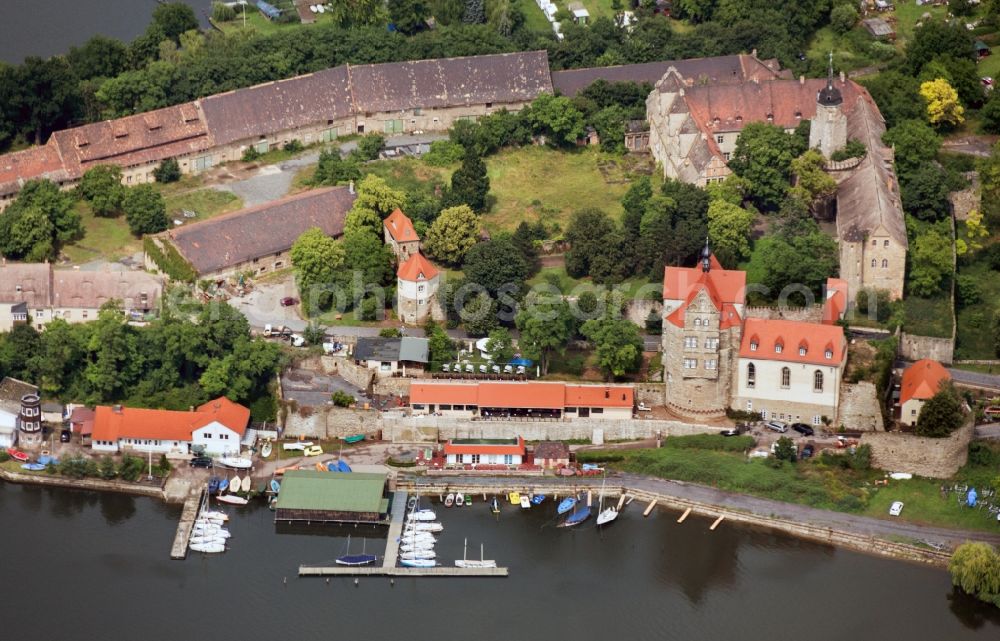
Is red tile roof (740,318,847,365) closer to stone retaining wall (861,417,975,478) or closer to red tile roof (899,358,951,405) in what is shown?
red tile roof (899,358,951,405)

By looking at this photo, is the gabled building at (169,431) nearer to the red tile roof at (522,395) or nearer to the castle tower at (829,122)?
the red tile roof at (522,395)

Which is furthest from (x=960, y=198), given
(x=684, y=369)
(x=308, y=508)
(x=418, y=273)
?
(x=308, y=508)

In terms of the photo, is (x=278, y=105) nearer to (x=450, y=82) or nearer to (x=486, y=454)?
(x=450, y=82)

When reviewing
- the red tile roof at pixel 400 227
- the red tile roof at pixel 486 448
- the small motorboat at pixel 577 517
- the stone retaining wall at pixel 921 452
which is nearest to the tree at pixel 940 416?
the stone retaining wall at pixel 921 452

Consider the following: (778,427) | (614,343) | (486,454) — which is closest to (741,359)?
(778,427)

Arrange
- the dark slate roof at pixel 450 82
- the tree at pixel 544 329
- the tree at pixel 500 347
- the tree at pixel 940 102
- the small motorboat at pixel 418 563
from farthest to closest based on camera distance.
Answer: the dark slate roof at pixel 450 82, the tree at pixel 940 102, the tree at pixel 500 347, the tree at pixel 544 329, the small motorboat at pixel 418 563

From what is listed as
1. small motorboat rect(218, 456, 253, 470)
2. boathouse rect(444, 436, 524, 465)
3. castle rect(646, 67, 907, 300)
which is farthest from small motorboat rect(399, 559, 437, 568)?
castle rect(646, 67, 907, 300)
